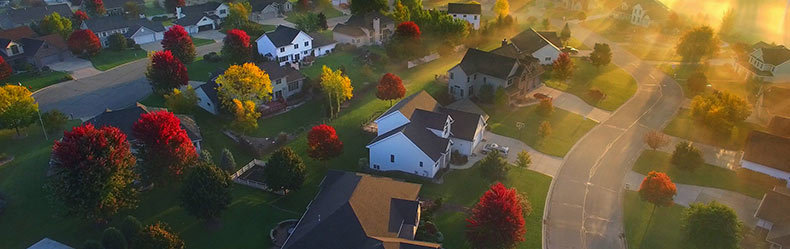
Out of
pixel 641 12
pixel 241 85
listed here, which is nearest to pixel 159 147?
pixel 241 85

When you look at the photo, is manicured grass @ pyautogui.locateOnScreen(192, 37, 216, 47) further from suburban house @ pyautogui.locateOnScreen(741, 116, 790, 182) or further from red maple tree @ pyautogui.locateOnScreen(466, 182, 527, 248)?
suburban house @ pyautogui.locateOnScreen(741, 116, 790, 182)

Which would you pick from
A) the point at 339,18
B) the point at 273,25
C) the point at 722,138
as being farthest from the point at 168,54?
the point at 722,138

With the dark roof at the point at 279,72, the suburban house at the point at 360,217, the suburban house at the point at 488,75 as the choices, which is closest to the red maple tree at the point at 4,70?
the dark roof at the point at 279,72

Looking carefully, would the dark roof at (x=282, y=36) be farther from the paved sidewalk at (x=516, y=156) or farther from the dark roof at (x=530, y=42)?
the dark roof at (x=530, y=42)

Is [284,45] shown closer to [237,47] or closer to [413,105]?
[237,47]

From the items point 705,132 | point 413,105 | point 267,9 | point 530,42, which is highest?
point 267,9
